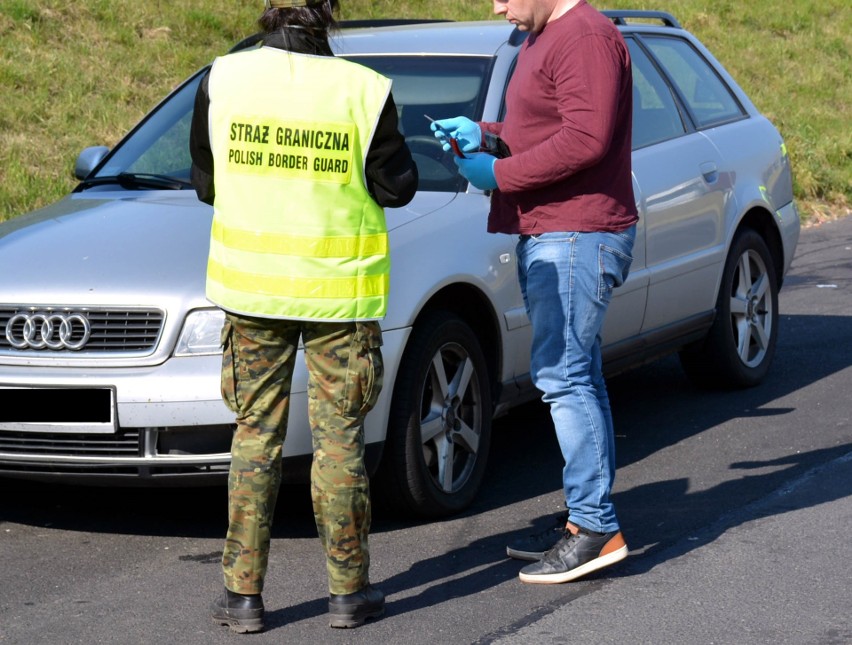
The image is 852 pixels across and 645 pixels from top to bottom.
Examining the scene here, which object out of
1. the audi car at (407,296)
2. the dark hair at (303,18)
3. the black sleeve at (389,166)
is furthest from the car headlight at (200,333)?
the dark hair at (303,18)

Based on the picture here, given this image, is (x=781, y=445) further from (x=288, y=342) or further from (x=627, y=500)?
(x=288, y=342)

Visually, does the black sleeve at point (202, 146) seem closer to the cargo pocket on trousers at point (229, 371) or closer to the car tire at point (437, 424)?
the cargo pocket on trousers at point (229, 371)

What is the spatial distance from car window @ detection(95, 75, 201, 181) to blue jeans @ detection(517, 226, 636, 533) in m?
1.88

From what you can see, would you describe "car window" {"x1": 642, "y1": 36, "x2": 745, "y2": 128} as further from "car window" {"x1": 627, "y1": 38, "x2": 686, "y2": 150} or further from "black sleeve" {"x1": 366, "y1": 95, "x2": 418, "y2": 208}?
"black sleeve" {"x1": 366, "y1": 95, "x2": 418, "y2": 208}

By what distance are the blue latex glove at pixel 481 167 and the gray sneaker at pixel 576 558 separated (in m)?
1.11

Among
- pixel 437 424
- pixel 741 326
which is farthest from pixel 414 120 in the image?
pixel 741 326

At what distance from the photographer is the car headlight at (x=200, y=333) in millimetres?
4531

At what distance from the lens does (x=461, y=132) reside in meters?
4.32

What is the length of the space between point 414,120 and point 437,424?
1346 millimetres

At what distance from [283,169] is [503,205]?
0.93 meters

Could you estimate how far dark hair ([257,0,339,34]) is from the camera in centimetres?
381

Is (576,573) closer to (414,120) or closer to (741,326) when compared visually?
(414,120)

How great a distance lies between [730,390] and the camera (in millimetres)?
7160

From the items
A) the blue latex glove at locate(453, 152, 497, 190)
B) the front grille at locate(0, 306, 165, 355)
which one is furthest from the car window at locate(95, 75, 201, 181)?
the blue latex glove at locate(453, 152, 497, 190)
